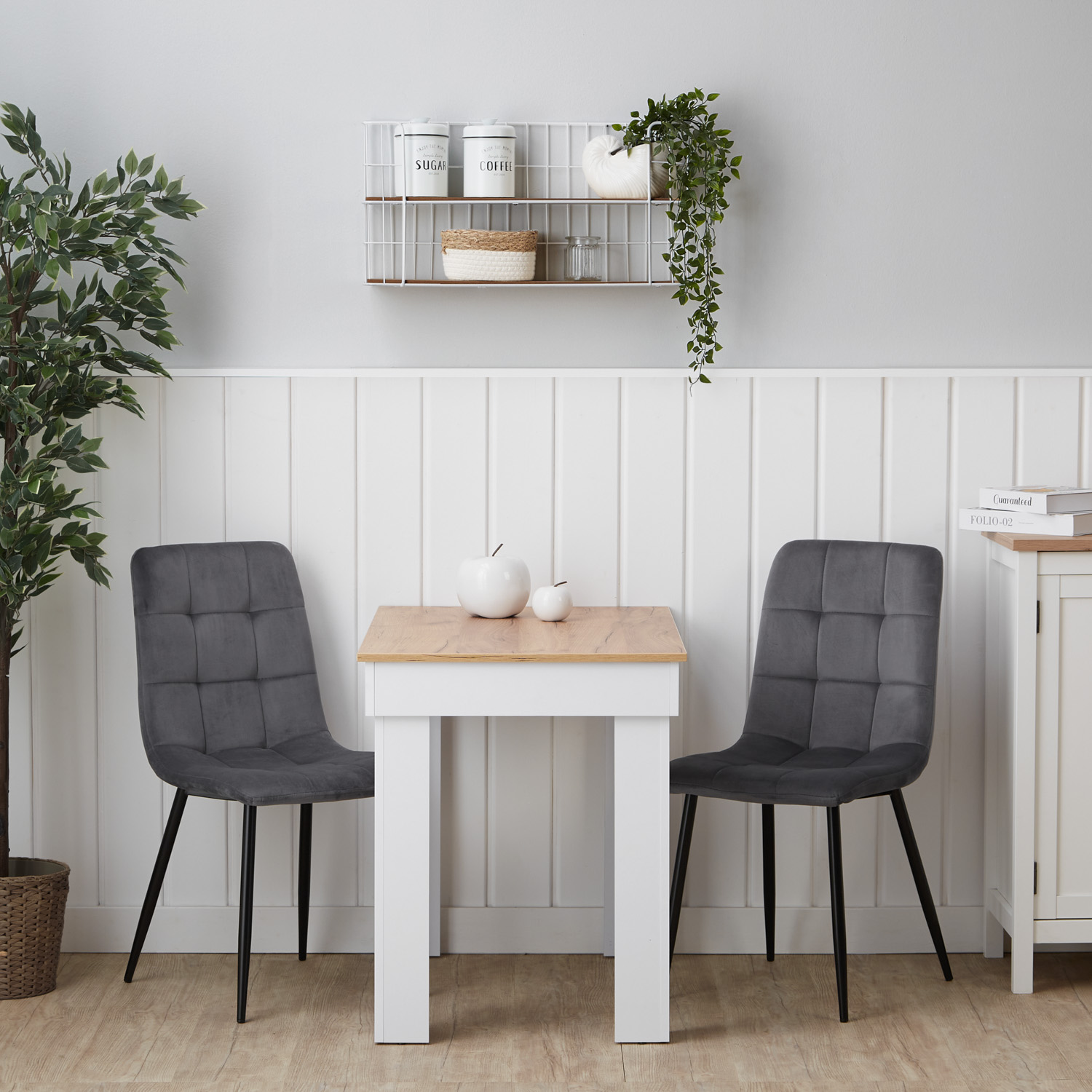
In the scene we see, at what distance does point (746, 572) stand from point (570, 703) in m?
0.76

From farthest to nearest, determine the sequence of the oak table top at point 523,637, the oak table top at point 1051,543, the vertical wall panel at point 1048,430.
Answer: the vertical wall panel at point 1048,430
the oak table top at point 1051,543
the oak table top at point 523,637

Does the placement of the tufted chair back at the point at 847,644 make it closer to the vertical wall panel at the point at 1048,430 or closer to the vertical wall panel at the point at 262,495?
the vertical wall panel at the point at 1048,430

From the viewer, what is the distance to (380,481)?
2.86 metres

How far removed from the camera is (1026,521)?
259 cm

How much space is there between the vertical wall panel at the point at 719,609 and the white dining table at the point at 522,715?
46 cm

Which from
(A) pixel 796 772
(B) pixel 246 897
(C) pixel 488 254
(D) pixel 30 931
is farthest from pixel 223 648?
(A) pixel 796 772

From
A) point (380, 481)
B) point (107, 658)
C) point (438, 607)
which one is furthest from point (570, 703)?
point (107, 658)

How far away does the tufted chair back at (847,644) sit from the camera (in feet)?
8.65

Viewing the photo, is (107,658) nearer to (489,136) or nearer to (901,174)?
(489,136)

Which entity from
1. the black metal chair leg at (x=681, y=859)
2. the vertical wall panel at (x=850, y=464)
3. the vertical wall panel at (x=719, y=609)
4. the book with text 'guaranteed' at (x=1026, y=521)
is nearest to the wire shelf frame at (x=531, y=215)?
the vertical wall panel at (x=719, y=609)

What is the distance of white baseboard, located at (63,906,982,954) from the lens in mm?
2887

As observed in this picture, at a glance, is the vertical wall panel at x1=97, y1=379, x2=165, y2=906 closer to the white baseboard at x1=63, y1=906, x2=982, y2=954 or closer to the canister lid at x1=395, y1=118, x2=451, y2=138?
the white baseboard at x1=63, y1=906, x2=982, y2=954

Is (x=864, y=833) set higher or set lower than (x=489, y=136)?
lower

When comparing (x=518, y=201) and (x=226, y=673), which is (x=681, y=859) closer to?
(x=226, y=673)
